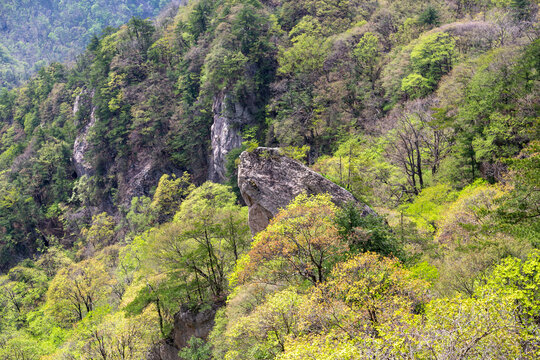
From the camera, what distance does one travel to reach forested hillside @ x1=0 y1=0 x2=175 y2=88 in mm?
131375

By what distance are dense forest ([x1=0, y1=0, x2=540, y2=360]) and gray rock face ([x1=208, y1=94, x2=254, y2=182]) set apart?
0.33 m

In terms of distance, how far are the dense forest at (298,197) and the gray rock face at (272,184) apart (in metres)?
1.21

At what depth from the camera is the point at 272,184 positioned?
23000mm

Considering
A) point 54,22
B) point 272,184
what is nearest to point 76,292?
point 272,184

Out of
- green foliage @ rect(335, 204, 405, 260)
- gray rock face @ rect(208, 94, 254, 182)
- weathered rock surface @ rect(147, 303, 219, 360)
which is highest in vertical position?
gray rock face @ rect(208, 94, 254, 182)

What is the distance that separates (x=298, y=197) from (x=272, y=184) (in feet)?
14.5

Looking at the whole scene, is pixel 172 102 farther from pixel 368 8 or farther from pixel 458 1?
pixel 458 1

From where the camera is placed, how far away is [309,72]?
47.2 metres

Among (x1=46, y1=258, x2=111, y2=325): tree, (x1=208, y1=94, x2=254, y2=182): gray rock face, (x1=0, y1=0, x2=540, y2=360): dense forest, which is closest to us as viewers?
(x1=0, y1=0, x2=540, y2=360): dense forest

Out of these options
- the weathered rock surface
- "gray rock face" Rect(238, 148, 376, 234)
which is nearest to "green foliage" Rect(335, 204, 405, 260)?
"gray rock face" Rect(238, 148, 376, 234)

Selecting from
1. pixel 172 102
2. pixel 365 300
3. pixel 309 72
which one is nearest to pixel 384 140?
pixel 309 72

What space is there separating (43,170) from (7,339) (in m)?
44.7

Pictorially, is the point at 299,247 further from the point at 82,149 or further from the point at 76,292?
the point at 82,149

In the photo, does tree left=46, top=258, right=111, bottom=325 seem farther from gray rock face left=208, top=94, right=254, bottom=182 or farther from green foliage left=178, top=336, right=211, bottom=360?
gray rock face left=208, top=94, right=254, bottom=182
